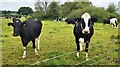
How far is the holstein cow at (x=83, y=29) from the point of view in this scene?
4.99 m

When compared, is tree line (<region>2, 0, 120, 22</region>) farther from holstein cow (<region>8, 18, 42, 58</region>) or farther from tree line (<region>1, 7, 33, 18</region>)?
holstein cow (<region>8, 18, 42, 58</region>)

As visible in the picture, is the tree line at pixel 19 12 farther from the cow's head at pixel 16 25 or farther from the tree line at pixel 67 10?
the cow's head at pixel 16 25

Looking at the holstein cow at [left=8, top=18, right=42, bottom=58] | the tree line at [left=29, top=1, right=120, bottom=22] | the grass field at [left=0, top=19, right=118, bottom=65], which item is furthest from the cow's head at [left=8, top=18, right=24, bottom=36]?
the tree line at [left=29, top=1, right=120, bottom=22]

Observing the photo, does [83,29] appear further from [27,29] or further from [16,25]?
[16,25]

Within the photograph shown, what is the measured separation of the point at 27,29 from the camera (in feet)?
17.3

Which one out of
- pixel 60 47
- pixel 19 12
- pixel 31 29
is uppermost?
pixel 19 12

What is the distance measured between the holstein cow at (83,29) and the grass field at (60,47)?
0.81 feet

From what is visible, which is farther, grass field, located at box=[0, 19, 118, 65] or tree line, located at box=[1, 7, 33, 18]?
tree line, located at box=[1, 7, 33, 18]

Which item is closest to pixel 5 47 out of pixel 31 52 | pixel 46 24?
pixel 31 52

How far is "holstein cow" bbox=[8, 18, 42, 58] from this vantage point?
500 centimetres

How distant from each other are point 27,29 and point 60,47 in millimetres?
894

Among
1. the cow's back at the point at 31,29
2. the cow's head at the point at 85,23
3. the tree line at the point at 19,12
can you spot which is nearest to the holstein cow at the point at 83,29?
the cow's head at the point at 85,23

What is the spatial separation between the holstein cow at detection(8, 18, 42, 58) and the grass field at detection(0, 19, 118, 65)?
18 cm

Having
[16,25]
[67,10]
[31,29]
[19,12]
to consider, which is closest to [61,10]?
[67,10]
